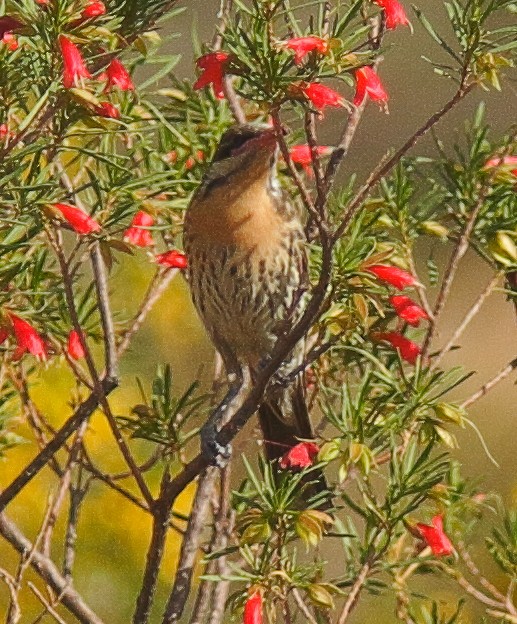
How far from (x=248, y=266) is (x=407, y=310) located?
2.19 ft

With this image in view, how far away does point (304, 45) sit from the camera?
128 cm

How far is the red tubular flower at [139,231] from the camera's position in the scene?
5.61 ft

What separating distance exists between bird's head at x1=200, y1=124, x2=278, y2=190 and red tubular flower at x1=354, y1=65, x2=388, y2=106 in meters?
0.19

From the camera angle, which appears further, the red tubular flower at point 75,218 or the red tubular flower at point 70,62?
the red tubular flower at point 75,218

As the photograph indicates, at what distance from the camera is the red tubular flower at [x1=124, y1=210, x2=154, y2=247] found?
5.61ft

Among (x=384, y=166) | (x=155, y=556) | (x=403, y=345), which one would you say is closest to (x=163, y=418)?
(x=155, y=556)

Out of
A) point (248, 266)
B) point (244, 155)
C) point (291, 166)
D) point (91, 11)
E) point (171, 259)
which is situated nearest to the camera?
point (291, 166)

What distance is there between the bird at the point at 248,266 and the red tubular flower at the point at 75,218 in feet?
2.31

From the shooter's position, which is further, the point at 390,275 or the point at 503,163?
the point at 503,163

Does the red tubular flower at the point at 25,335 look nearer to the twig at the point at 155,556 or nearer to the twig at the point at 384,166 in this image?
the twig at the point at 155,556

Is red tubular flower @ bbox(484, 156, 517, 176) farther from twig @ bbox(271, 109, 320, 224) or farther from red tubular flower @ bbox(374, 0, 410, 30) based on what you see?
twig @ bbox(271, 109, 320, 224)

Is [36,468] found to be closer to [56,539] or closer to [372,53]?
[372,53]

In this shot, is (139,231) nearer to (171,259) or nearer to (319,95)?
(171,259)

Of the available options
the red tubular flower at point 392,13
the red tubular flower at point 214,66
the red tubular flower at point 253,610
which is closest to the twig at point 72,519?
the red tubular flower at point 253,610
